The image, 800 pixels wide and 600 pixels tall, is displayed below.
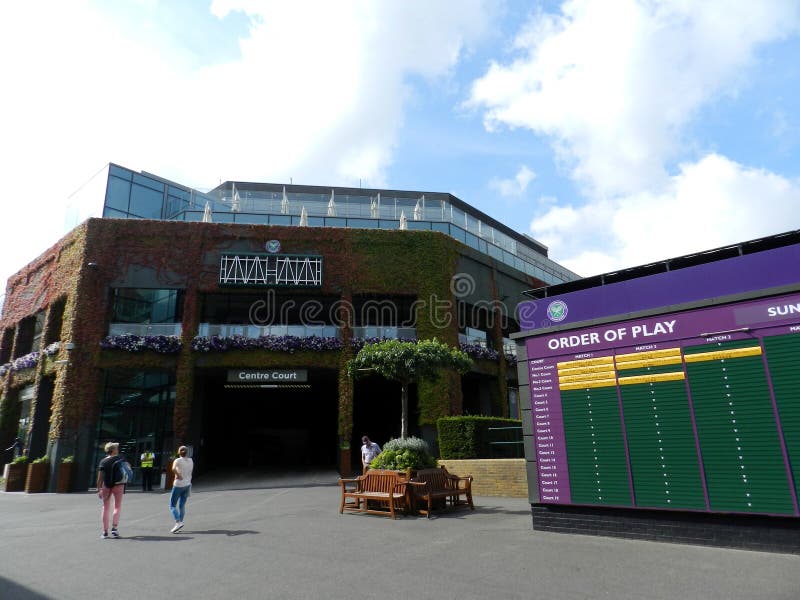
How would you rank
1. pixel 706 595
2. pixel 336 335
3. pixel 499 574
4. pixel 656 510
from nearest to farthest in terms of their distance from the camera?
pixel 706 595 → pixel 499 574 → pixel 656 510 → pixel 336 335

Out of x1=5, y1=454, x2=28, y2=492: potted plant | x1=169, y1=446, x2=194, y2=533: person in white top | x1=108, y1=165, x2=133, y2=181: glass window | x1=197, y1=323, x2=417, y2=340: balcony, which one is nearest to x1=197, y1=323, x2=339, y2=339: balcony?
x1=197, y1=323, x2=417, y2=340: balcony

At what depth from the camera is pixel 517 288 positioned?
28516 millimetres

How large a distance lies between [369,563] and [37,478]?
1955 centimetres

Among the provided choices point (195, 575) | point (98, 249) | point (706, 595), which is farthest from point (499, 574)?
point (98, 249)

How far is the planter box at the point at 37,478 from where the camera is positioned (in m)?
19.8

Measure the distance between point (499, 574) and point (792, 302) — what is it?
5.12 meters

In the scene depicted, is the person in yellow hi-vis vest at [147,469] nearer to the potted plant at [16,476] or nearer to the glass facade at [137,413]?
the glass facade at [137,413]

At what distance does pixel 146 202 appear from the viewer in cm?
3038

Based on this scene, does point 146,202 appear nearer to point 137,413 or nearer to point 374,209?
point 137,413

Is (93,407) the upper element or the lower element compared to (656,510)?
upper

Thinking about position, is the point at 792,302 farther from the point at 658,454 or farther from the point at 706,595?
the point at 706,595

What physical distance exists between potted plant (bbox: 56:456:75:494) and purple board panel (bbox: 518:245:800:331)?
19.1 meters

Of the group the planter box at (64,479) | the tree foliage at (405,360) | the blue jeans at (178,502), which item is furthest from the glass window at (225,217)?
the blue jeans at (178,502)

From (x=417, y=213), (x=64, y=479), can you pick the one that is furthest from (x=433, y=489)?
(x=417, y=213)
